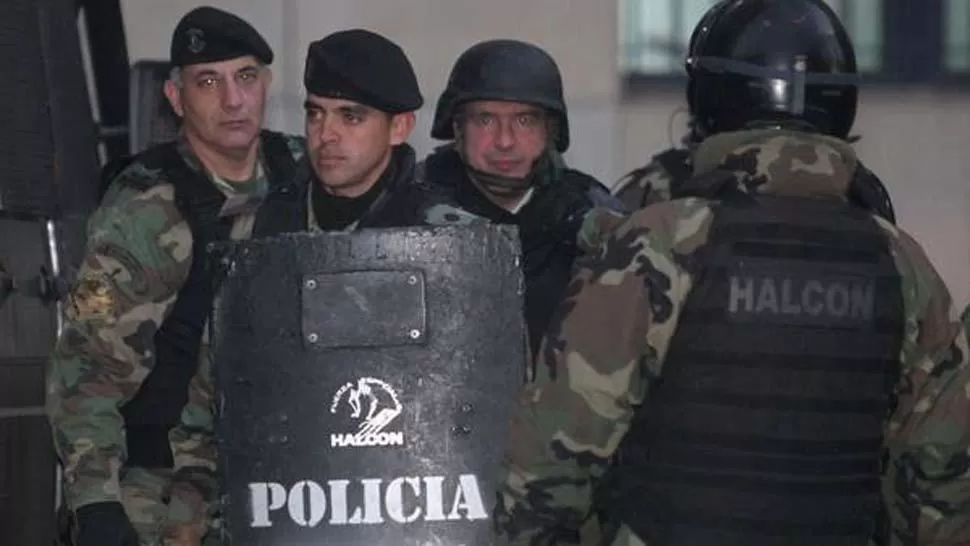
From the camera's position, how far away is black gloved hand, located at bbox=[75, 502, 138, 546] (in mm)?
5215

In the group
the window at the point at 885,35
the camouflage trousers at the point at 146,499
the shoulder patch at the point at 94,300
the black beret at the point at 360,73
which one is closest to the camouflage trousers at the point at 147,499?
the camouflage trousers at the point at 146,499

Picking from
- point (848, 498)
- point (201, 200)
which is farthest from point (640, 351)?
point (201, 200)

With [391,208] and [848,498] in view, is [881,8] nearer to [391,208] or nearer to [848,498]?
[391,208]

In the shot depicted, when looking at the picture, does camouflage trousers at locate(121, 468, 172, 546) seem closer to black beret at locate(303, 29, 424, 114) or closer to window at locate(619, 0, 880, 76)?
black beret at locate(303, 29, 424, 114)

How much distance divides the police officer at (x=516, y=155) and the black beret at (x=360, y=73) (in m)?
0.82

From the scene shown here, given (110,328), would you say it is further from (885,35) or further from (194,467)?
(885,35)

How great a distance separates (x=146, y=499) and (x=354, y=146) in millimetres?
853

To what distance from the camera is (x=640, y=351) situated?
427cm

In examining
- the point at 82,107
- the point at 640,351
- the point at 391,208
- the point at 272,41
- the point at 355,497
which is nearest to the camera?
the point at 640,351

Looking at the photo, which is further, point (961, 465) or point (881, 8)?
point (881, 8)

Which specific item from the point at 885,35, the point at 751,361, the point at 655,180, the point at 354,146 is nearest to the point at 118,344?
the point at 354,146

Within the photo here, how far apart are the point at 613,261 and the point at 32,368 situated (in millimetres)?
2265

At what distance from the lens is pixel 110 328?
531 cm

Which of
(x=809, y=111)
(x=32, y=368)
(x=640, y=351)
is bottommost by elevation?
(x=32, y=368)
